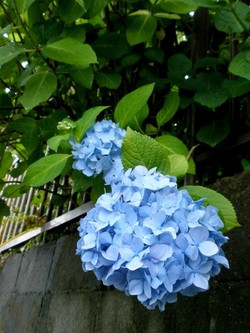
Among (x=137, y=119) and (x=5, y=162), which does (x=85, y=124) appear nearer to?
(x=137, y=119)

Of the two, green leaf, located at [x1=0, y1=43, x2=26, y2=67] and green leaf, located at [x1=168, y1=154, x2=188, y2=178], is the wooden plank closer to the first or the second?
green leaf, located at [x1=0, y1=43, x2=26, y2=67]

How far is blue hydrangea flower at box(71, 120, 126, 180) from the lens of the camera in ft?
3.05

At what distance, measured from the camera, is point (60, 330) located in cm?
172

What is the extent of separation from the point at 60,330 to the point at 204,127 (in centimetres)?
110

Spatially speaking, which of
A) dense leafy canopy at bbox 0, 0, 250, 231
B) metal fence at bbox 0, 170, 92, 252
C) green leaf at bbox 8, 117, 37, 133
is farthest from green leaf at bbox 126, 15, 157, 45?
metal fence at bbox 0, 170, 92, 252

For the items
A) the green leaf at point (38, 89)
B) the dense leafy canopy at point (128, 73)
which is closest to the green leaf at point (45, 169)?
the dense leafy canopy at point (128, 73)

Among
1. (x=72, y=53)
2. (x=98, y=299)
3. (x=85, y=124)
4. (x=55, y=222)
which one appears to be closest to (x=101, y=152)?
(x=85, y=124)

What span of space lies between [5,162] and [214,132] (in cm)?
104

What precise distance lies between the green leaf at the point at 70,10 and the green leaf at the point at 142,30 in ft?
0.62

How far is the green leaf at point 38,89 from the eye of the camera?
1.23 metres

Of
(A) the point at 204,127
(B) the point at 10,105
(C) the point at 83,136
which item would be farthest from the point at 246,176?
(B) the point at 10,105

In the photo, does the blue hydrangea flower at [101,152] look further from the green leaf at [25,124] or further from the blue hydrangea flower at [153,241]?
the green leaf at [25,124]

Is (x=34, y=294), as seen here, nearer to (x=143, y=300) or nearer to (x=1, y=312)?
(x=1, y=312)

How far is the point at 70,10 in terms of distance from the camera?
49.6 inches
